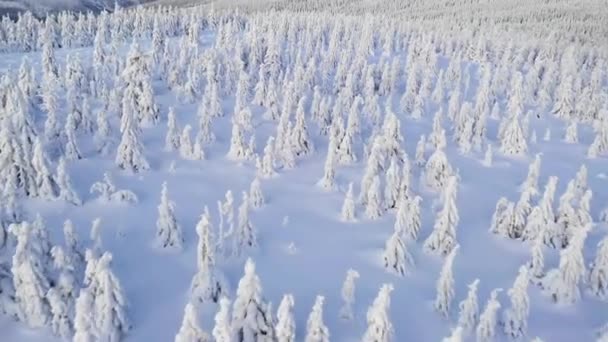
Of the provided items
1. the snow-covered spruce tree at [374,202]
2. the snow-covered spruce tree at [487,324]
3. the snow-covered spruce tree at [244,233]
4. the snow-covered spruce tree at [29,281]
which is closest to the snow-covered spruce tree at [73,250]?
the snow-covered spruce tree at [29,281]

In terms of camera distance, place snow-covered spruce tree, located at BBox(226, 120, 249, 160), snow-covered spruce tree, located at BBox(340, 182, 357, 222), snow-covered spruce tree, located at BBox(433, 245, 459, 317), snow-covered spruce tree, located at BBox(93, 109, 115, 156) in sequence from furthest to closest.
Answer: snow-covered spruce tree, located at BBox(226, 120, 249, 160) → snow-covered spruce tree, located at BBox(93, 109, 115, 156) → snow-covered spruce tree, located at BBox(340, 182, 357, 222) → snow-covered spruce tree, located at BBox(433, 245, 459, 317)

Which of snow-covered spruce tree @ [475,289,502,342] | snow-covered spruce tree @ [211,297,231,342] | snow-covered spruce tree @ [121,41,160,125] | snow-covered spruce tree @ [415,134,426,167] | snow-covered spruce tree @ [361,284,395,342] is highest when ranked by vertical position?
snow-covered spruce tree @ [121,41,160,125]

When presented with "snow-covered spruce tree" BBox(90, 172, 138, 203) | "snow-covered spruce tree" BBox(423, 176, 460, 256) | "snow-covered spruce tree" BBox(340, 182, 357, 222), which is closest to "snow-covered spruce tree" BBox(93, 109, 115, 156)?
"snow-covered spruce tree" BBox(90, 172, 138, 203)

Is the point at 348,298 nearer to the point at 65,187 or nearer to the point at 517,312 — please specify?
the point at 517,312

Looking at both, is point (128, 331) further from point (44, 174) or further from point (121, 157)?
point (121, 157)

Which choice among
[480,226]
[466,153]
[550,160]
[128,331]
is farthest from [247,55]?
[128,331]

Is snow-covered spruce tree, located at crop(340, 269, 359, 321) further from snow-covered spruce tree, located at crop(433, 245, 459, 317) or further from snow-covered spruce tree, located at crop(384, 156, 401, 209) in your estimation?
snow-covered spruce tree, located at crop(384, 156, 401, 209)
